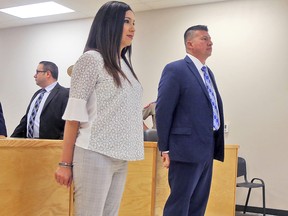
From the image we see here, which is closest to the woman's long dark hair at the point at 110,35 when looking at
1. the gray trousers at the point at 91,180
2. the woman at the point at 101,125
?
the woman at the point at 101,125

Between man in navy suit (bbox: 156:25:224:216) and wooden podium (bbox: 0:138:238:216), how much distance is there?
55 centimetres

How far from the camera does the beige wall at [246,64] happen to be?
162 inches

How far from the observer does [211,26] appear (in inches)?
177

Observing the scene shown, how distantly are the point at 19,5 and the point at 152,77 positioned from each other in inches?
83.4

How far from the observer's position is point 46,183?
187 centimetres

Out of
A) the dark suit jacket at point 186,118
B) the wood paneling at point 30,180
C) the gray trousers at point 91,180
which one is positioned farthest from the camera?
the dark suit jacket at point 186,118

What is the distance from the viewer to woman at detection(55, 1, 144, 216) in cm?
123

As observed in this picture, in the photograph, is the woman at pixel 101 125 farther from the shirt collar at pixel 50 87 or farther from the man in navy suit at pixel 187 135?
the shirt collar at pixel 50 87

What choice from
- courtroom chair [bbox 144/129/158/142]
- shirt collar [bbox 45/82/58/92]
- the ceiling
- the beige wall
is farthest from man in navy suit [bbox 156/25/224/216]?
the ceiling

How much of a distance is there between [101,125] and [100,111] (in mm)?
52

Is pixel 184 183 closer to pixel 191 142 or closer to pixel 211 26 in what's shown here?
pixel 191 142

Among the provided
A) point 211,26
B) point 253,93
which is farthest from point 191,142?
point 211,26

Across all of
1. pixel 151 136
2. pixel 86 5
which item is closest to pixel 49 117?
pixel 151 136

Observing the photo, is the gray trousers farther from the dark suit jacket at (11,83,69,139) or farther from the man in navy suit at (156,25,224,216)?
the dark suit jacket at (11,83,69,139)
